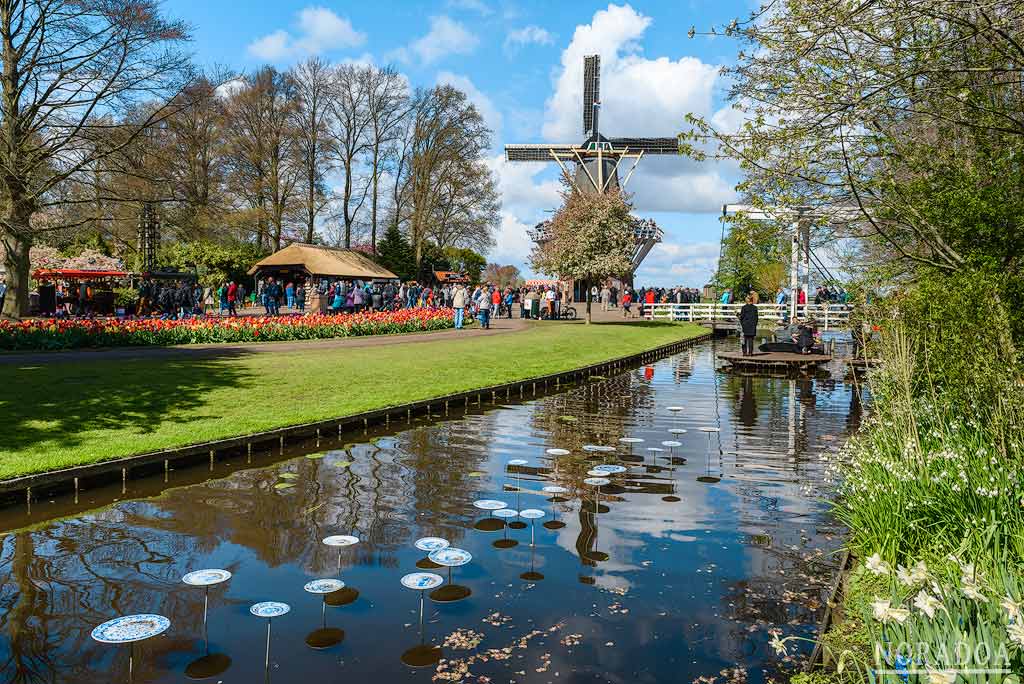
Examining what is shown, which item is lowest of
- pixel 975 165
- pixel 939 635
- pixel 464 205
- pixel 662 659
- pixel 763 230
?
pixel 662 659

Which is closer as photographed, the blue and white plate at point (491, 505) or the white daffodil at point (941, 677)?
the white daffodil at point (941, 677)

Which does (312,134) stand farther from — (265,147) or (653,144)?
(653,144)

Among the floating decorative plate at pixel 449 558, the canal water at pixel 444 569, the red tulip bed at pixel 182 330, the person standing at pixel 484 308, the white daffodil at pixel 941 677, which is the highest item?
the person standing at pixel 484 308

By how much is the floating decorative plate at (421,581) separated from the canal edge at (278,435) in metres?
4.63

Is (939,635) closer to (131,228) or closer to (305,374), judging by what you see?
(305,374)

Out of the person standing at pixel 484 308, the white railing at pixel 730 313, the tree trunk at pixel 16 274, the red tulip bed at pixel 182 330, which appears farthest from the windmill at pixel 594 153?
the tree trunk at pixel 16 274

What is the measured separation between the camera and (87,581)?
5.77 metres

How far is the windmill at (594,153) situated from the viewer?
56.8 m

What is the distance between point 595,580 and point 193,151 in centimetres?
4570

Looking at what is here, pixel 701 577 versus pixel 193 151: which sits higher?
pixel 193 151

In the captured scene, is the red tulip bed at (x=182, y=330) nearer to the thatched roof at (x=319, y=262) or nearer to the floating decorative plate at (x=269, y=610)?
the thatched roof at (x=319, y=262)

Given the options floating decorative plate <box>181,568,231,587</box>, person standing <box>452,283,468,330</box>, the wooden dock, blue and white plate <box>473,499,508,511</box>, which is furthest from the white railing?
floating decorative plate <box>181,568,231,587</box>

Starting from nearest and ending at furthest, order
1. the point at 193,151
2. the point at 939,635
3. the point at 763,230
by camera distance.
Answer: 1. the point at 939,635
2. the point at 763,230
3. the point at 193,151

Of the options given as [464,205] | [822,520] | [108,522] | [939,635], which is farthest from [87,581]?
[464,205]
